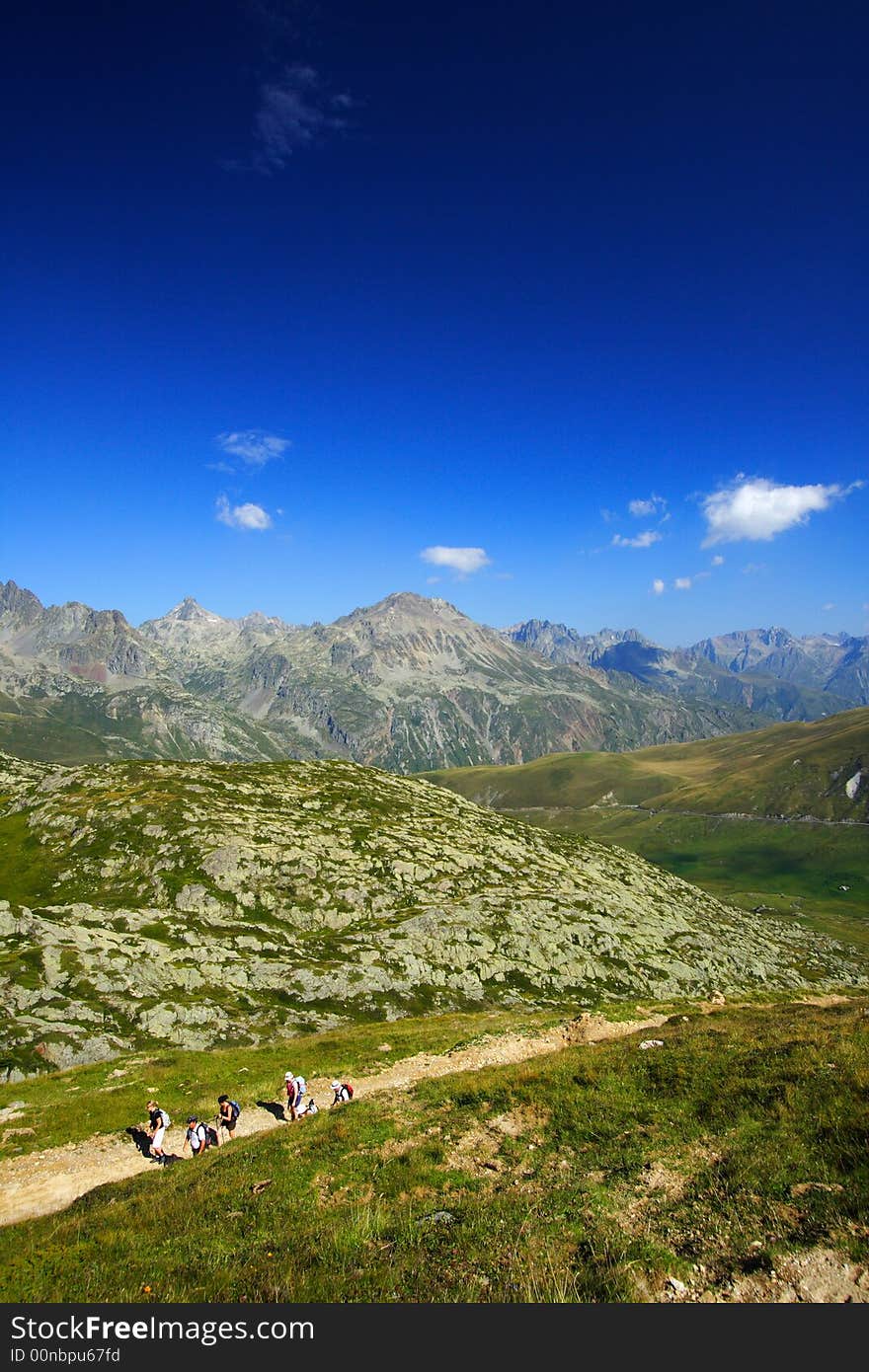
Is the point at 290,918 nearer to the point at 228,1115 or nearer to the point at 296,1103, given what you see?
the point at 296,1103

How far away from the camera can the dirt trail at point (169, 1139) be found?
84.5 feet

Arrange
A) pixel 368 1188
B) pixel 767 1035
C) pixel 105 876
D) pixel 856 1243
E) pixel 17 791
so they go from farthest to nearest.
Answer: pixel 17 791 → pixel 105 876 → pixel 767 1035 → pixel 368 1188 → pixel 856 1243

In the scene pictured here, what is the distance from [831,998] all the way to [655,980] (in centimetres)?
3291

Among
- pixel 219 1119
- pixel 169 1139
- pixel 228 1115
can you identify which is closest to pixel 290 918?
pixel 219 1119

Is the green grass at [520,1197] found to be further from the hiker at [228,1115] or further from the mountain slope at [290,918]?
the mountain slope at [290,918]

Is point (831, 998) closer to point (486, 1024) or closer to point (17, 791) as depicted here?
point (486, 1024)

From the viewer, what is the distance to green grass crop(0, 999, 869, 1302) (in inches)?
498

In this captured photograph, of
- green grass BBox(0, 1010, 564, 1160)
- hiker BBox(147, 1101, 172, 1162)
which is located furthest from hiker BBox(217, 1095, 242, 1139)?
green grass BBox(0, 1010, 564, 1160)

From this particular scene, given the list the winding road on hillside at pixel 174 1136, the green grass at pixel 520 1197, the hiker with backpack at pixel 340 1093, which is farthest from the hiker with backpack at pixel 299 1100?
the green grass at pixel 520 1197

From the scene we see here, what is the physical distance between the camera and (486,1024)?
56.0m

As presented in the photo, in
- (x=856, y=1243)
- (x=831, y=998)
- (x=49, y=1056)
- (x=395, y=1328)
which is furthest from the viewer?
(x=831, y=998)

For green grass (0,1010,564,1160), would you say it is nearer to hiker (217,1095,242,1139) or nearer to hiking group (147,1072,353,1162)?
hiker (217,1095,242,1139)

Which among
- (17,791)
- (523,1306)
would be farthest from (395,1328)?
(17,791)

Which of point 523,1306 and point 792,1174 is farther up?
point 523,1306
